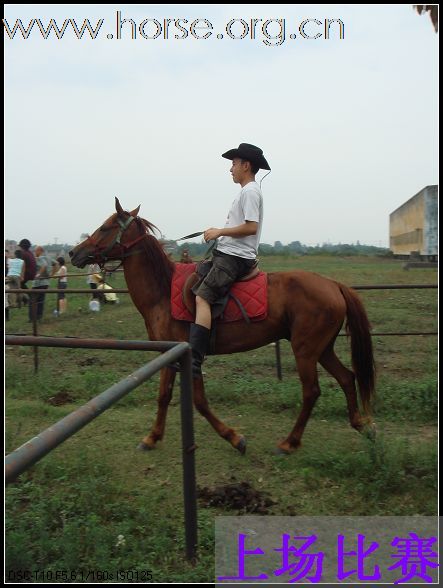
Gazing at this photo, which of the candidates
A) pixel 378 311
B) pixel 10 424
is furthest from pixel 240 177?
pixel 378 311

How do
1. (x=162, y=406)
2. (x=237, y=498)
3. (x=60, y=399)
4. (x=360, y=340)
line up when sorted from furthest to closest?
(x=60, y=399) < (x=360, y=340) < (x=162, y=406) < (x=237, y=498)

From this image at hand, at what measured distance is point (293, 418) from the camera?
5.11 metres

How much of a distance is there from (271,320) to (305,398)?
0.75m

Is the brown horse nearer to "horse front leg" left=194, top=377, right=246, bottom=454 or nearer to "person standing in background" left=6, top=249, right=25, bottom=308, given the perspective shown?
"horse front leg" left=194, top=377, right=246, bottom=454

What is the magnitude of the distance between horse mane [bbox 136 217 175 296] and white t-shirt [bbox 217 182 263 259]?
626 mm

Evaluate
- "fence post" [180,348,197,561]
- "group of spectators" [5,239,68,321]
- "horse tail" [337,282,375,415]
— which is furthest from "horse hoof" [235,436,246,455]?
"group of spectators" [5,239,68,321]

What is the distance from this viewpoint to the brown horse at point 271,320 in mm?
4316

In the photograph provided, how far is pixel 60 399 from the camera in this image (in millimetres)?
5766

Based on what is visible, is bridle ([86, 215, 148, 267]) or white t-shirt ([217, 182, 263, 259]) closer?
white t-shirt ([217, 182, 263, 259])

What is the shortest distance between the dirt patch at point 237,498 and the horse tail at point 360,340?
62.2 inches

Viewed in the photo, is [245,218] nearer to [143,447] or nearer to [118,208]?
[118,208]

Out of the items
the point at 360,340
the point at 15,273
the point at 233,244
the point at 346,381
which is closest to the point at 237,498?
the point at 346,381

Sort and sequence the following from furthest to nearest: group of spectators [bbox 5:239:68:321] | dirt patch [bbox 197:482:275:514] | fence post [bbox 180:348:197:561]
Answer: group of spectators [bbox 5:239:68:321] < dirt patch [bbox 197:482:275:514] < fence post [bbox 180:348:197:561]

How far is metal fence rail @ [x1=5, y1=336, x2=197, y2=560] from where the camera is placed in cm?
134
